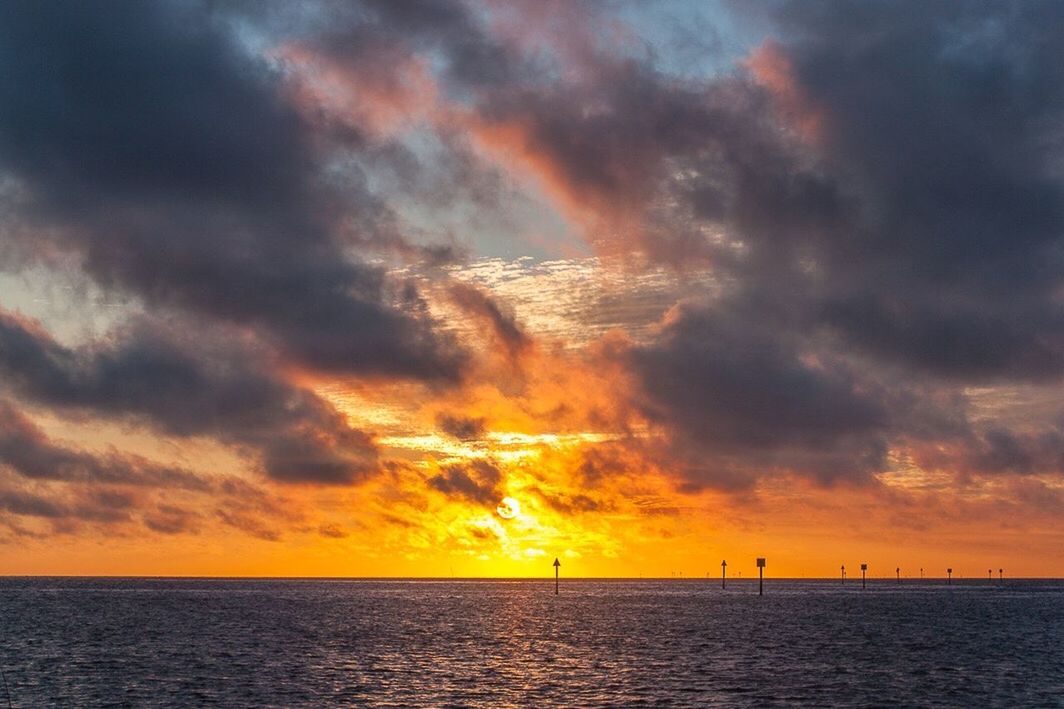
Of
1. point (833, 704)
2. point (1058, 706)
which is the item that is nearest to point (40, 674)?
point (833, 704)

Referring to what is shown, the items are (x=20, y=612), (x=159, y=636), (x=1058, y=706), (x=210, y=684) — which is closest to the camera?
(x=1058, y=706)

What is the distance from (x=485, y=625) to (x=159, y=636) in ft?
139

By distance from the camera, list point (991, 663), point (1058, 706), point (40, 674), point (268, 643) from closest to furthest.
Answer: point (1058, 706) < point (40, 674) < point (991, 663) < point (268, 643)

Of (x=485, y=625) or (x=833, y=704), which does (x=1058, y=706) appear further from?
(x=485, y=625)

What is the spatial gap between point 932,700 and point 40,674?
60628 mm

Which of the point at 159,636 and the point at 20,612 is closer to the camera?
the point at 159,636

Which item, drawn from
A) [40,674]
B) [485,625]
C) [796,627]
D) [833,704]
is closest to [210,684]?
[40,674]

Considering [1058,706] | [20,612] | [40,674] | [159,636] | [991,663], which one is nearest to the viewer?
[1058,706]

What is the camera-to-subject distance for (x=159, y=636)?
4658 inches

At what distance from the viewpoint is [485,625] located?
469 ft

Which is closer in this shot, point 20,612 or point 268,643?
point 268,643

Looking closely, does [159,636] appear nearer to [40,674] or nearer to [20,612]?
[40,674]

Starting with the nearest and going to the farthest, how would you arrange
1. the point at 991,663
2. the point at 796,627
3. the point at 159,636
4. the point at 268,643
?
the point at 991,663 < the point at 268,643 < the point at 159,636 < the point at 796,627

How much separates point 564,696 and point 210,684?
2384cm
